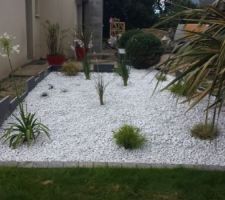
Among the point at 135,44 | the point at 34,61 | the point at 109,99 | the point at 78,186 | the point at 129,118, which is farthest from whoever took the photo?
the point at 34,61

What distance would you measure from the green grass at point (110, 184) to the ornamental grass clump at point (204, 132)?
1.08 m

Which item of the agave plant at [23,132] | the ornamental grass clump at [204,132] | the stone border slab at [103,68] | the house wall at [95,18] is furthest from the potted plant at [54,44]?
the ornamental grass clump at [204,132]

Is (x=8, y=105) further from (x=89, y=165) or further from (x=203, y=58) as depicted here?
(x=203, y=58)

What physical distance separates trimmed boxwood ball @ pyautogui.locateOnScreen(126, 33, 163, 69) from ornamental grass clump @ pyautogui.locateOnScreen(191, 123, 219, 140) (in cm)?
562

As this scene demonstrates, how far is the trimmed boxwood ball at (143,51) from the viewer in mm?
11023

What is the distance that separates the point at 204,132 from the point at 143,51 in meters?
5.80

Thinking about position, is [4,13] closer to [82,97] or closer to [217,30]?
[82,97]

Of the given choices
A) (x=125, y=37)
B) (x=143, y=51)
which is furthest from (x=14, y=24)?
(x=125, y=37)

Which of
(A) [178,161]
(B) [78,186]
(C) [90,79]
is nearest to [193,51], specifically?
(A) [178,161]

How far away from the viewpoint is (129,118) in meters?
6.16

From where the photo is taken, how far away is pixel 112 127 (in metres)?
5.77

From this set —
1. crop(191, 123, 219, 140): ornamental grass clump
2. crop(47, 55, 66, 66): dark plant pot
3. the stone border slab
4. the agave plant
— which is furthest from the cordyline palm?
crop(47, 55, 66, 66): dark plant pot

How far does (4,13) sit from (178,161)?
6.04m

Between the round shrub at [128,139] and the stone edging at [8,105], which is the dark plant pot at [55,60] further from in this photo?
the round shrub at [128,139]
